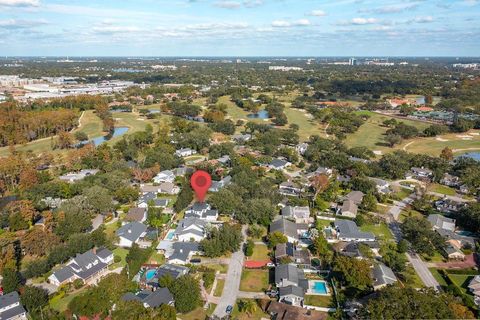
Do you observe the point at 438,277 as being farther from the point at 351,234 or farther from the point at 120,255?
the point at 120,255

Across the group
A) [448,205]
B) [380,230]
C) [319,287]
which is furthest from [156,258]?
[448,205]

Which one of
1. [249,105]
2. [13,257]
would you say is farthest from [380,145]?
[13,257]

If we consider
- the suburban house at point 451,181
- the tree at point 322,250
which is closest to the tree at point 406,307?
the tree at point 322,250

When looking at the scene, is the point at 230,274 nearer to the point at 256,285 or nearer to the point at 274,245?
the point at 256,285

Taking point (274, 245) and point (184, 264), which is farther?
point (274, 245)

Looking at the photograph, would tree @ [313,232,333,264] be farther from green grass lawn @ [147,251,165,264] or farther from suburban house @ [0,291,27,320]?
suburban house @ [0,291,27,320]
